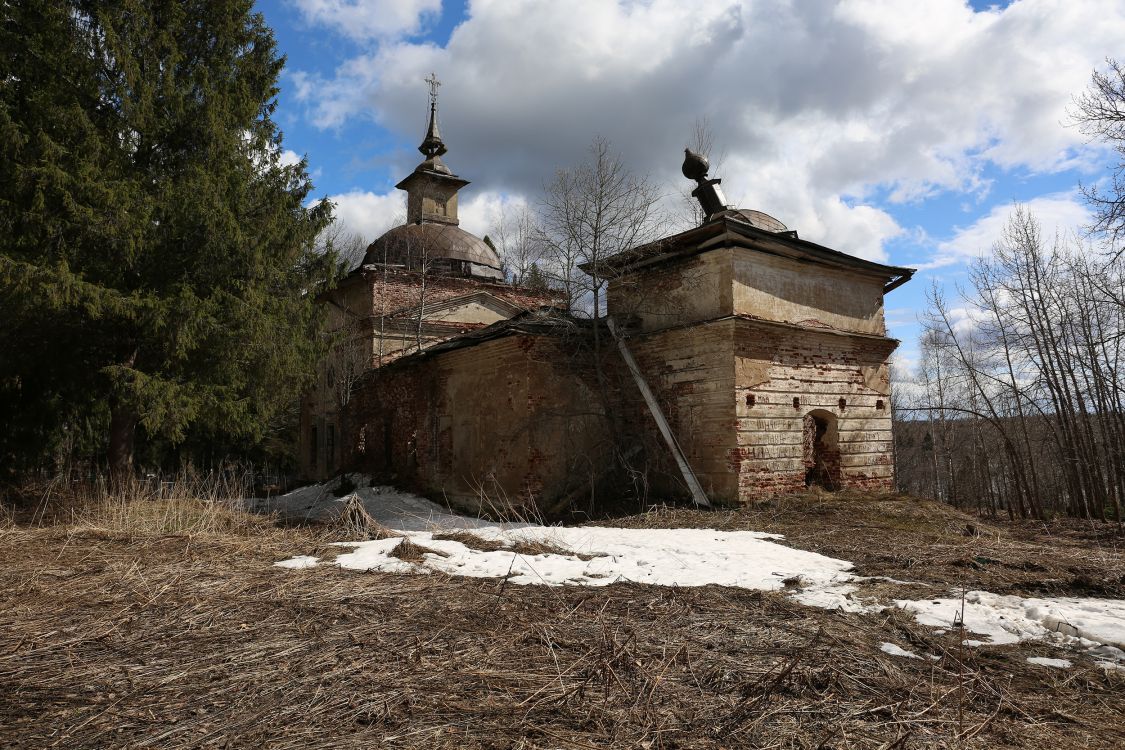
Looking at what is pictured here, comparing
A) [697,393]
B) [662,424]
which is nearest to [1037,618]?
[697,393]

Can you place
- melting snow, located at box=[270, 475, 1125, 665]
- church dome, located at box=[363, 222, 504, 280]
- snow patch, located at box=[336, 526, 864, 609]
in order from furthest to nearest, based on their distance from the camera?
church dome, located at box=[363, 222, 504, 280] → snow patch, located at box=[336, 526, 864, 609] → melting snow, located at box=[270, 475, 1125, 665]

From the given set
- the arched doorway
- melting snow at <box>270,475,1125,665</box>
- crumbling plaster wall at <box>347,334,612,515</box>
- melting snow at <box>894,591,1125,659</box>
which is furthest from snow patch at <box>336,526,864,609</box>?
the arched doorway

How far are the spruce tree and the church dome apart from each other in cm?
791

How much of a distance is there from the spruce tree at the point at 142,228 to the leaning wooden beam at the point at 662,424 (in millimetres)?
6060

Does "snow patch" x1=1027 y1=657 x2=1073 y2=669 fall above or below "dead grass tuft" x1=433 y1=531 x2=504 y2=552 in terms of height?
below

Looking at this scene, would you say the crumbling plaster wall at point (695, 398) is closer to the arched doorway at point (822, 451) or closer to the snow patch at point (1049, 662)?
the arched doorway at point (822, 451)

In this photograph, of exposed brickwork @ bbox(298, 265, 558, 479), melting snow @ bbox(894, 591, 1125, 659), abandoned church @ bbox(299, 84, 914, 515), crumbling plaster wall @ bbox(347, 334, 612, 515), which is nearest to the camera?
melting snow @ bbox(894, 591, 1125, 659)

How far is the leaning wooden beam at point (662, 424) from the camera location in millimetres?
11523

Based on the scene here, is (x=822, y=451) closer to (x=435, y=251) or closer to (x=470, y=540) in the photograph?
(x=470, y=540)

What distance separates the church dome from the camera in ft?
68.0

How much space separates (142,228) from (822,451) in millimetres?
12348

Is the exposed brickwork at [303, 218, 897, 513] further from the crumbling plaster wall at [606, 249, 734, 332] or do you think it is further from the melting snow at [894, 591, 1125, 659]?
the melting snow at [894, 591, 1125, 659]

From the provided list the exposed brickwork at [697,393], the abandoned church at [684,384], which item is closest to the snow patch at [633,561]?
the abandoned church at [684,384]

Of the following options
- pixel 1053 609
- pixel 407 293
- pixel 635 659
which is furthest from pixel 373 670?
pixel 407 293
